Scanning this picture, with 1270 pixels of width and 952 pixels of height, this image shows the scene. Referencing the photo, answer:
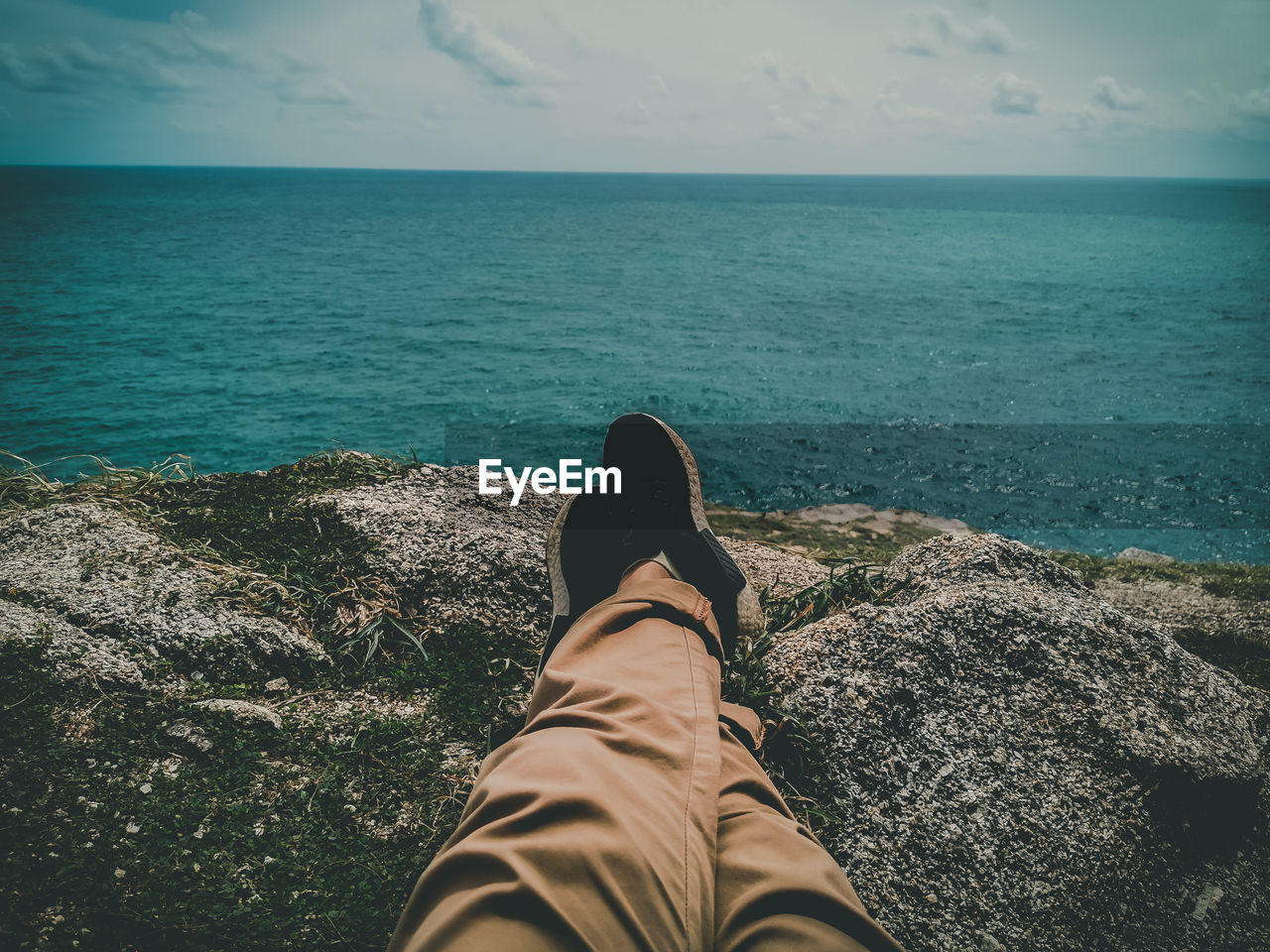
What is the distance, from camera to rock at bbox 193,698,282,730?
261cm

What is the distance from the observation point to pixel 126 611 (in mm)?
2895

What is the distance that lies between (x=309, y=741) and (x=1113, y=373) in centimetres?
2531

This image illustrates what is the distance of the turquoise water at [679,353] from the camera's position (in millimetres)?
13836

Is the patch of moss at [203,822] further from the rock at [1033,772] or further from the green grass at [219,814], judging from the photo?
the rock at [1033,772]

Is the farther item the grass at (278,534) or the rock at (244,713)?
the grass at (278,534)

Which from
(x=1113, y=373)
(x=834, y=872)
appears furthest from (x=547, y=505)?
(x=1113, y=373)

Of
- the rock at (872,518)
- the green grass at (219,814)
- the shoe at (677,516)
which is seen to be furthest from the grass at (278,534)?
the rock at (872,518)

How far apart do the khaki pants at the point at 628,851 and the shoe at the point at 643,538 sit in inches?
36.5

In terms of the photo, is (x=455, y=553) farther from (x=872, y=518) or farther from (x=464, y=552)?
(x=872, y=518)

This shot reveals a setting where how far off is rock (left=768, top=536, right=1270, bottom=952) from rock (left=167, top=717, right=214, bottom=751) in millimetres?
2311

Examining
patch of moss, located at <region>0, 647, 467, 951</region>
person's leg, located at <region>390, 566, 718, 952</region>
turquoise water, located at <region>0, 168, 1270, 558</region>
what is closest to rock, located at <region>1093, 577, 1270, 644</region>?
person's leg, located at <region>390, 566, 718, 952</region>

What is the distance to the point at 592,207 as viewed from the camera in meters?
102

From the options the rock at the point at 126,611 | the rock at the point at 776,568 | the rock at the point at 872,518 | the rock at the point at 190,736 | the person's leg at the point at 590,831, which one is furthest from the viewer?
the rock at the point at 872,518

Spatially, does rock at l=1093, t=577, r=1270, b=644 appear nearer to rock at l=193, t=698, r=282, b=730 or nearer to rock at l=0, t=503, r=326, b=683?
rock at l=193, t=698, r=282, b=730
